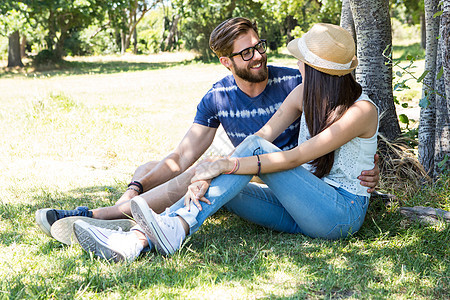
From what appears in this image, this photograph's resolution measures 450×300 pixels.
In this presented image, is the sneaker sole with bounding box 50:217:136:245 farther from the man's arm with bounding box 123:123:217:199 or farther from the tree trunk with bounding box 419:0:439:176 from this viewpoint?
the tree trunk with bounding box 419:0:439:176

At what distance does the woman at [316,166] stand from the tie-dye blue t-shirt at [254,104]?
1.81 feet

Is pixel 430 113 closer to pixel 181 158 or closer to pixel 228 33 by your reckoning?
pixel 228 33

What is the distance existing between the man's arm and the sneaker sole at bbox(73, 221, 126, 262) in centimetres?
99

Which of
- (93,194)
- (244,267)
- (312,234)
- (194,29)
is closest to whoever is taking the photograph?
(244,267)

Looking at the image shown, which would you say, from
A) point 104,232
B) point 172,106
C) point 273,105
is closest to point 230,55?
point 273,105

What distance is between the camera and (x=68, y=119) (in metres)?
7.59

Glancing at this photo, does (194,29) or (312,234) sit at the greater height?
(194,29)

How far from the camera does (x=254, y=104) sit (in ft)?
12.6

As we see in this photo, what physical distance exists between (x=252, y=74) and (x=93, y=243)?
1.66 m

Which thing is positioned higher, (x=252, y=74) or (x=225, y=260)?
(x=252, y=74)

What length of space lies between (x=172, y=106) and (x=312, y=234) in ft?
25.7

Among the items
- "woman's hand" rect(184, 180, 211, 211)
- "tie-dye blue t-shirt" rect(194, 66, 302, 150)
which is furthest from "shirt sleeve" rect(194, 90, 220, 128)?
"woman's hand" rect(184, 180, 211, 211)

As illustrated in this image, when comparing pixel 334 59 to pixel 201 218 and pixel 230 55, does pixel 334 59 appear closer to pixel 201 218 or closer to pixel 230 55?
pixel 230 55

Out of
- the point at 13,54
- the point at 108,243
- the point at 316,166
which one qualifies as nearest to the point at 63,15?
the point at 13,54
